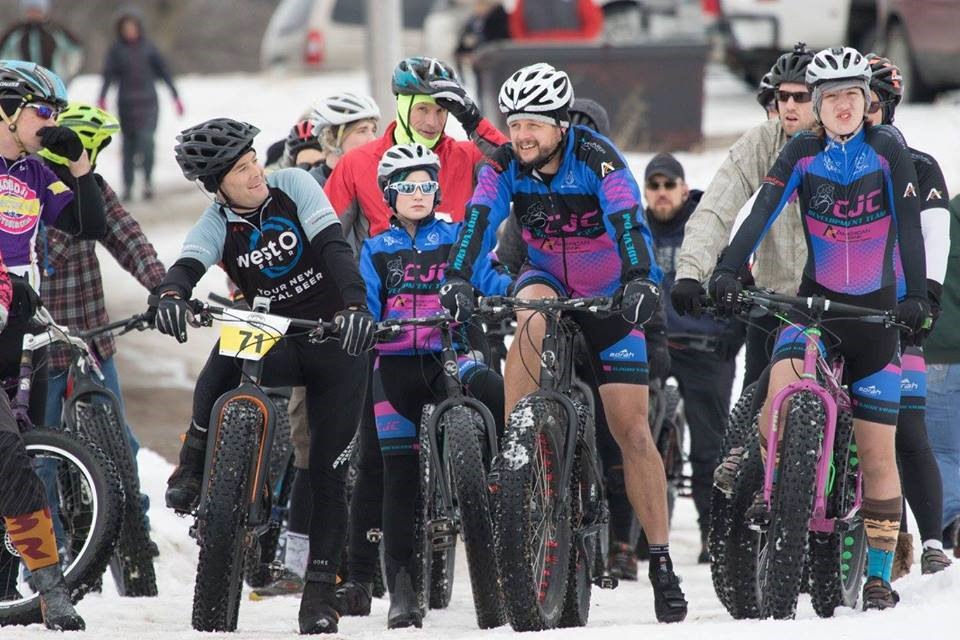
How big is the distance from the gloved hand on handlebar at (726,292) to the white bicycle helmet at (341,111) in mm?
3198

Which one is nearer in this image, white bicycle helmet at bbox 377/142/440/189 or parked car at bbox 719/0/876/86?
white bicycle helmet at bbox 377/142/440/189

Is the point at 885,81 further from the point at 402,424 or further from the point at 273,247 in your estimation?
the point at 273,247

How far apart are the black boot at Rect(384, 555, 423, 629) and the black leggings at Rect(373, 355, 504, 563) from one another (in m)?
0.05

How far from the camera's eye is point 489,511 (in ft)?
25.2

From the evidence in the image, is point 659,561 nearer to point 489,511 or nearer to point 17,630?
point 489,511

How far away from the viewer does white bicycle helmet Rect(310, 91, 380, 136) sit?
32.9ft

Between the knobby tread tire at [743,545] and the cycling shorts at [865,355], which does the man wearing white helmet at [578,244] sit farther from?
Answer: the cycling shorts at [865,355]

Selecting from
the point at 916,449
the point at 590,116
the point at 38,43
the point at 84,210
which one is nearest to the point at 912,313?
the point at 916,449

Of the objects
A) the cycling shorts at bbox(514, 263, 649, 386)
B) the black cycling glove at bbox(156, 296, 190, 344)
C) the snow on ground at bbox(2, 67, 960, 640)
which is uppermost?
the black cycling glove at bbox(156, 296, 190, 344)

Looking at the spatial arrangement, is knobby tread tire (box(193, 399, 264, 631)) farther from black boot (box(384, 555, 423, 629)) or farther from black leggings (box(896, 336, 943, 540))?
black leggings (box(896, 336, 943, 540))

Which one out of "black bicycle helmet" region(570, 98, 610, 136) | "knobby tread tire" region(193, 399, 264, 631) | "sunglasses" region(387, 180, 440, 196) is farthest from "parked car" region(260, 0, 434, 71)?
"knobby tread tire" region(193, 399, 264, 631)

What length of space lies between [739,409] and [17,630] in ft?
10.8

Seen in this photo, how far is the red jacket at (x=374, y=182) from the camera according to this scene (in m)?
9.07

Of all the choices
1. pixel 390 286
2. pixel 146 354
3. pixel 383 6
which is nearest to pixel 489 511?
pixel 390 286
